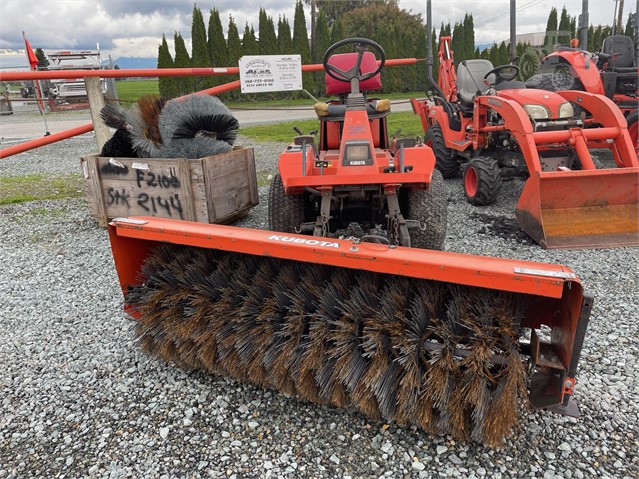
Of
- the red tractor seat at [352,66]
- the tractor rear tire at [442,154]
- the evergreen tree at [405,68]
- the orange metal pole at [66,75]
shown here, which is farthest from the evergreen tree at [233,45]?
the red tractor seat at [352,66]

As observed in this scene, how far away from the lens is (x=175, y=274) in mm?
2512

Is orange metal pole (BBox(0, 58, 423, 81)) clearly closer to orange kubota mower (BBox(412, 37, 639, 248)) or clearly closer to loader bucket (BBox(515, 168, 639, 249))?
orange kubota mower (BBox(412, 37, 639, 248))

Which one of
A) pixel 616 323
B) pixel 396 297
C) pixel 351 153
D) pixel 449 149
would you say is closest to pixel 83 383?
pixel 396 297

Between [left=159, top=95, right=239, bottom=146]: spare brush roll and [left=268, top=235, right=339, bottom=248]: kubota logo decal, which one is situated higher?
[left=159, top=95, right=239, bottom=146]: spare brush roll

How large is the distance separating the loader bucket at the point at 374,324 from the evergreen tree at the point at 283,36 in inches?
914

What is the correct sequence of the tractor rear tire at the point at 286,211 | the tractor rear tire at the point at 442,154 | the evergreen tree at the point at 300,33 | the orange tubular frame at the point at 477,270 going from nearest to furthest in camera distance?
the orange tubular frame at the point at 477,270, the tractor rear tire at the point at 286,211, the tractor rear tire at the point at 442,154, the evergreen tree at the point at 300,33

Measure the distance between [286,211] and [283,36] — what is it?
2244 centimetres

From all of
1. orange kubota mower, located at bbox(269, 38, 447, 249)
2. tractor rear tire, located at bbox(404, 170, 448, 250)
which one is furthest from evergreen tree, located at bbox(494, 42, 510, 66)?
tractor rear tire, located at bbox(404, 170, 448, 250)

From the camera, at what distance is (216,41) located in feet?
73.0

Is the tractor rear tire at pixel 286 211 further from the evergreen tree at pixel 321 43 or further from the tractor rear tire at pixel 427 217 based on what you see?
the evergreen tree at pixel 321 43

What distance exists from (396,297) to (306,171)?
1.36 metres

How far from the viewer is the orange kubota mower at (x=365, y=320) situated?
6.04 feet

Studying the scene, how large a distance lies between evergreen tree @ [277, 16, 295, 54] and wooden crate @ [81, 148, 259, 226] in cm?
2069

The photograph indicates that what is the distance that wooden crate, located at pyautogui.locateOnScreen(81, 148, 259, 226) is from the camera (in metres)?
4.31
